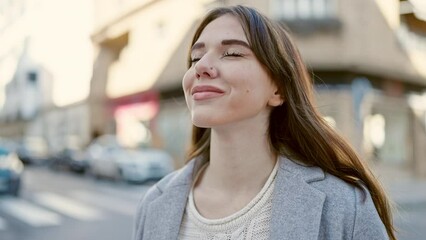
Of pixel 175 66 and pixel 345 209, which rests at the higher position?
pixel 345 209

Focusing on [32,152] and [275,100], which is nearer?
[275,100]

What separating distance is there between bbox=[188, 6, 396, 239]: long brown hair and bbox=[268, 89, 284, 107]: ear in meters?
0.01

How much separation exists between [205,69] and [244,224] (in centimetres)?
46

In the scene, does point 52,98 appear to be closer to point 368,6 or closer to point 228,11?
point 368,6

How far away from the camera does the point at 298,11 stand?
16000mm

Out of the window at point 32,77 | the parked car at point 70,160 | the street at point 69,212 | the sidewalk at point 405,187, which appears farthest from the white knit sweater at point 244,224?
the window at point 32,77

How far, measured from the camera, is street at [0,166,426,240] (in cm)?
729

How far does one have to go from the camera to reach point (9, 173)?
10.8m

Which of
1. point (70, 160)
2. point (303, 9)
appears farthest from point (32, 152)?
point (303, 9)

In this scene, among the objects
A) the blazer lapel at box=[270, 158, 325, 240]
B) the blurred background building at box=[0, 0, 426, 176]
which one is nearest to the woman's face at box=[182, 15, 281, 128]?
the blazer lapel at box=[270, 158, 325, 240]

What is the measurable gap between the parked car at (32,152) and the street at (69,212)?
450 inches

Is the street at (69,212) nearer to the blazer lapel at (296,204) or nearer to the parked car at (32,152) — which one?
the blazer lapel at (296,204)

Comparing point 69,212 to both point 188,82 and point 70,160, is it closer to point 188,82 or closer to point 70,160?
point 188,82

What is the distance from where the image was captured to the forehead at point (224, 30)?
148 cm
